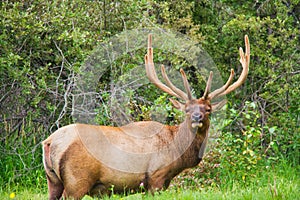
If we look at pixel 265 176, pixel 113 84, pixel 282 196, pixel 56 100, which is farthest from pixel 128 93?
pixel 282 196

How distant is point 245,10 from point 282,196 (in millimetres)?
6760

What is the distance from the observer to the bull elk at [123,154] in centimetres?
650

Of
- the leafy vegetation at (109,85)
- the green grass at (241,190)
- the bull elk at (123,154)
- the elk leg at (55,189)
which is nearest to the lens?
the green grass at (241,190)

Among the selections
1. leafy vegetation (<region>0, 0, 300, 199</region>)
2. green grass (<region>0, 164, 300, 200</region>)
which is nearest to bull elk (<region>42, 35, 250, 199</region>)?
green grass (<region>0, 164, 300, 200</region>)

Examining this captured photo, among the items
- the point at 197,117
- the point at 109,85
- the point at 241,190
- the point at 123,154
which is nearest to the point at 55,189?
the point at 123,154

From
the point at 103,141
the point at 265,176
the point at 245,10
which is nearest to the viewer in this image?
the point at 103,141

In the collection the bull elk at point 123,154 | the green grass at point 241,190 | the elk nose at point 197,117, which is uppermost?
the elk nose at point 197,117

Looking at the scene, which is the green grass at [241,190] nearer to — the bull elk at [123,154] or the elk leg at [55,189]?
the bull elk at [123,154]

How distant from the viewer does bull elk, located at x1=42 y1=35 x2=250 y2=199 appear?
6496 mm

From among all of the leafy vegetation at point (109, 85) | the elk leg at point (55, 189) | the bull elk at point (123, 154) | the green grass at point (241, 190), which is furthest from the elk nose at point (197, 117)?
the elk leg at point (55, 189)

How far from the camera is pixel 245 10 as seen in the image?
40.0 feet

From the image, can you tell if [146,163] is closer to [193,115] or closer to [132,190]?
[132,190]

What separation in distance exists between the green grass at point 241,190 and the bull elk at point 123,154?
23 cm

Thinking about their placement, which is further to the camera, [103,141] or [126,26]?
[126,26]
